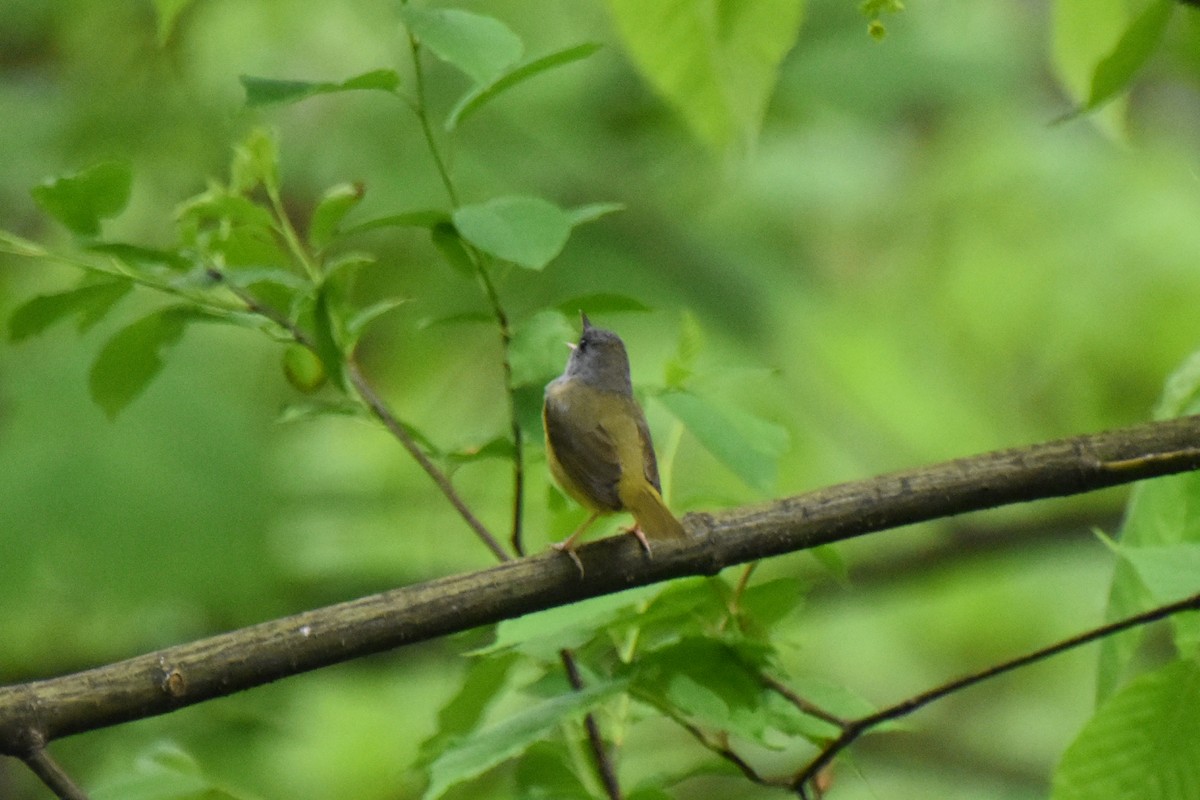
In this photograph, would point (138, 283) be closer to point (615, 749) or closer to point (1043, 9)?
point (615, 749)

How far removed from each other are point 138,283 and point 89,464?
1.47 m

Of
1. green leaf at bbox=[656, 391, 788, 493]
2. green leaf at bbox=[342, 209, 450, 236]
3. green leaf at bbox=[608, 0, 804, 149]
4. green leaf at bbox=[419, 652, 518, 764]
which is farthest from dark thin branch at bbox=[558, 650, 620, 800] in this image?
green leaf at bbox=[608, 0, 804, 149]

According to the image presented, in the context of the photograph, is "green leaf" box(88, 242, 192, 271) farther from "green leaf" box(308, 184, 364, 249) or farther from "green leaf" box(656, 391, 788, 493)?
"green leaf" box(656, 391, 788, 493)

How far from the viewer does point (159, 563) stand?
119 inches

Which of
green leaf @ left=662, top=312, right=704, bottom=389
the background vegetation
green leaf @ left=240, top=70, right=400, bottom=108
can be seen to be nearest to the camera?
green leaf @ left=240, top=70, right=400, bottom=108

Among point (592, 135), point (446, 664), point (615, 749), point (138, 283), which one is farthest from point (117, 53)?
point (615, 749)

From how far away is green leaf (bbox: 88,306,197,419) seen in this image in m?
1.89

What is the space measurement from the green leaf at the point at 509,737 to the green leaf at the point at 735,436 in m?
0.35

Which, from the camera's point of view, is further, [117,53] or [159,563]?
[117,53]

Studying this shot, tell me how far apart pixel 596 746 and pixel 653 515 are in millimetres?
354

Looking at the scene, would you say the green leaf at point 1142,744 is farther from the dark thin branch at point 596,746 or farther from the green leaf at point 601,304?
the green leaf at point 601,304

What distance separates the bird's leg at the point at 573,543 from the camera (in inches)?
65.8

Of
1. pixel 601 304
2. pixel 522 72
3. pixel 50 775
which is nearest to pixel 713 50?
pixel 522 72

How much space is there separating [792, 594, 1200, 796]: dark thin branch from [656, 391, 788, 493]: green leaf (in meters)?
0.30
